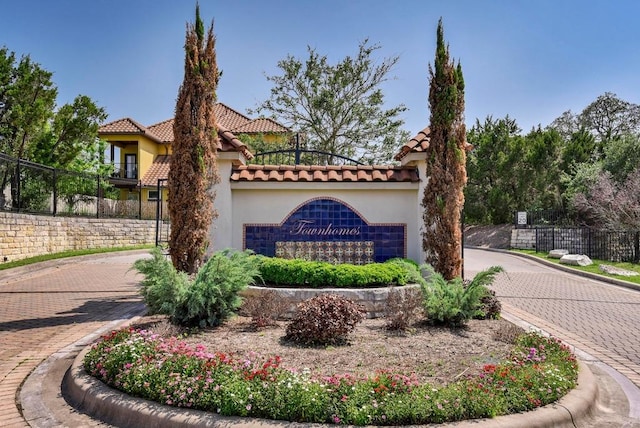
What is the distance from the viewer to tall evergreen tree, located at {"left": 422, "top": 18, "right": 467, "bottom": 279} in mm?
8359

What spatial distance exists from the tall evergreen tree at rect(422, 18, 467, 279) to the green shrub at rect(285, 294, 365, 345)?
10.3 ft

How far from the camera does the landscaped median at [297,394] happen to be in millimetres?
3617

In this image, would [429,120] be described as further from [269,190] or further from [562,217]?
[562,217]

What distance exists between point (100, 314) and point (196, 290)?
3.22 meters

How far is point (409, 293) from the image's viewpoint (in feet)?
22.5

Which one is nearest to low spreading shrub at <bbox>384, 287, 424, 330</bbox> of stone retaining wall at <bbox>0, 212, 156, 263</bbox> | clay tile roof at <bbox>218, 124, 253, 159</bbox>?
clay tile roof at <bbox>218, 124, 253, 159</bbox>

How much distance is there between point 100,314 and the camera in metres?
8.23

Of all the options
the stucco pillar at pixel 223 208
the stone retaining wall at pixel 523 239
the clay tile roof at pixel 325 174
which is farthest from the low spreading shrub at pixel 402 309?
the stone retaining wall at pixel 523 239

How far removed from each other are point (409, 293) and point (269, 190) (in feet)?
12.5

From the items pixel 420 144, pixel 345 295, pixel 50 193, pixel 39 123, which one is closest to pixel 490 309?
pixel 345 295

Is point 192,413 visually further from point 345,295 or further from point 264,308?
point 345,295

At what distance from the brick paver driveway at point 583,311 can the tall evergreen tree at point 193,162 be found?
635 cm

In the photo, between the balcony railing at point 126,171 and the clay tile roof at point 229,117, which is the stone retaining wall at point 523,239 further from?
the balcony railing at point 126,171

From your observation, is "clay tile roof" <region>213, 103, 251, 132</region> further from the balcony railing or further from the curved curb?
the curved curb
